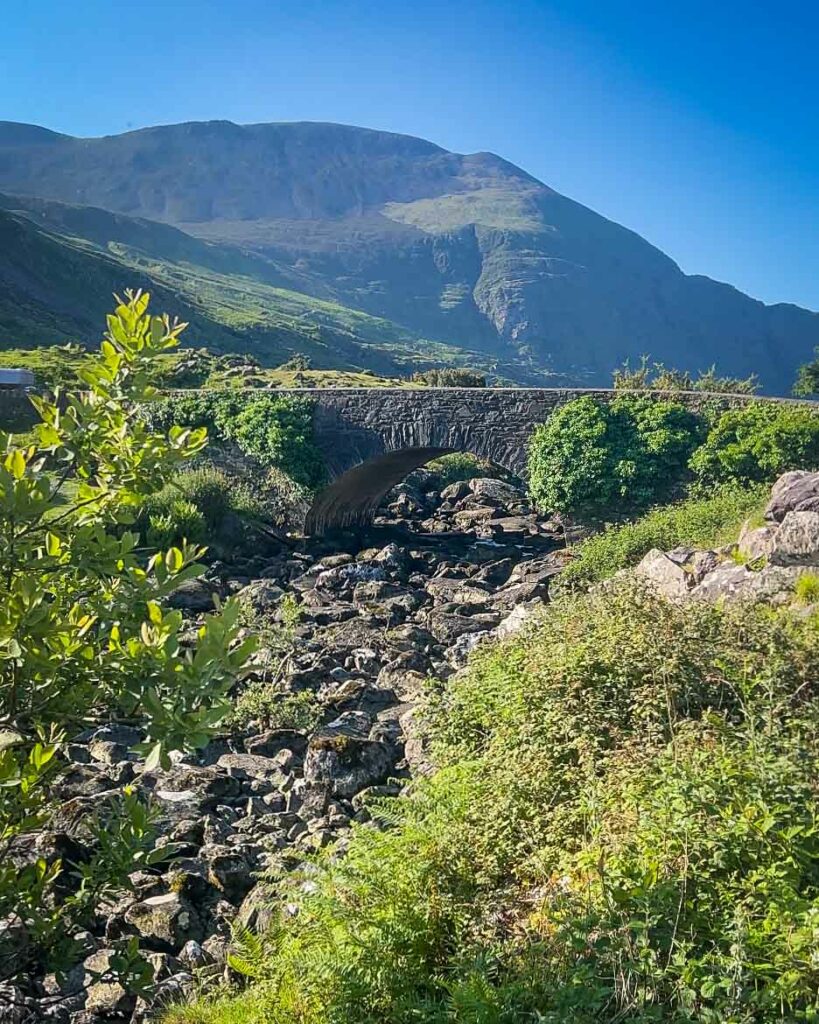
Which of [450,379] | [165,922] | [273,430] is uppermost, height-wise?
[450,379]

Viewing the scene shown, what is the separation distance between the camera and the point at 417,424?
23.0 m

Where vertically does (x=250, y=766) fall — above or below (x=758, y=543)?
below

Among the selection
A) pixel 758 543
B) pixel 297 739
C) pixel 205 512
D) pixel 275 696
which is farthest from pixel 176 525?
pixel 758 543

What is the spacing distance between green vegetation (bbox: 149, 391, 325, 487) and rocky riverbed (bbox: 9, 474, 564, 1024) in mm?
2402

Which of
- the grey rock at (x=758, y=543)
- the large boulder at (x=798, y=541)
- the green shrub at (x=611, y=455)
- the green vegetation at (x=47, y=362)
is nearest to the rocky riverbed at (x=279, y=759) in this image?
the green shrub at (x=611, y=455)

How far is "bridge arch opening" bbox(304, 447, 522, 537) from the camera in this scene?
23859 mm

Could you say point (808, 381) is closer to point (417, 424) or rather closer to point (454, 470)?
point (454, 470)

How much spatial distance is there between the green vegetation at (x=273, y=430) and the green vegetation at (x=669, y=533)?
8261 mm

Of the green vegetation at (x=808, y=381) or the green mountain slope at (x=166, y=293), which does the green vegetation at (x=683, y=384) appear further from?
the green mountain slope at (x=166, y=293)

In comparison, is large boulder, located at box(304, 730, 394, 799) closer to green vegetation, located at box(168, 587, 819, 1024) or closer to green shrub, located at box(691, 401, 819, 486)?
green vegetation, located at box(168, 587, 819, 1024)

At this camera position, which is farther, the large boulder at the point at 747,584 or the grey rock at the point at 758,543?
the grey rock at the point at 758,543

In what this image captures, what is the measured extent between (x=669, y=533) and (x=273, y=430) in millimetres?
10581

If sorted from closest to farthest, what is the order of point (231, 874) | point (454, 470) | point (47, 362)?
point (231, 874) → point (47, 362) → point (454, 470)

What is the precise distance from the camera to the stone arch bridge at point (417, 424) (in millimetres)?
22141
